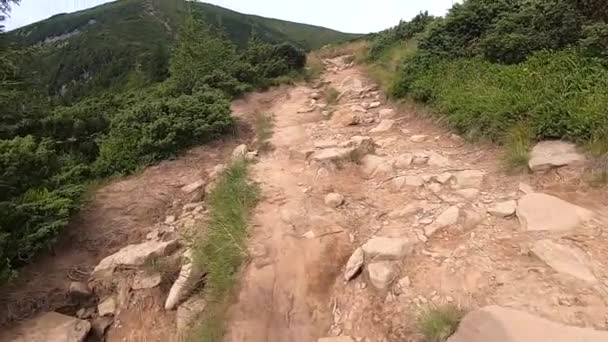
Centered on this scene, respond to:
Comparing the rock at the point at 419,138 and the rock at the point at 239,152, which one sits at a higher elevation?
the rock at the point at 419,138

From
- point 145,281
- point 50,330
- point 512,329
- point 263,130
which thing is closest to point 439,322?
point 512,329

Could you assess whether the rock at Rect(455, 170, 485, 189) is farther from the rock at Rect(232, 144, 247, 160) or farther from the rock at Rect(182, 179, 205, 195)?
the rock at Rect(182, 179, 205, 195)

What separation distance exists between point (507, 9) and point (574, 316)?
24.0 feet

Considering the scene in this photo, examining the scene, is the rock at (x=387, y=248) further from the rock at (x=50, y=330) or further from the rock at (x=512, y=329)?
the rock at (x=50, y=330)

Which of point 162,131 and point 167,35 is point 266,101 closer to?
point 162,131

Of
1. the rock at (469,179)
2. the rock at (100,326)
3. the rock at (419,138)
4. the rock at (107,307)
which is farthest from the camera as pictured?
the rock at (419,138)

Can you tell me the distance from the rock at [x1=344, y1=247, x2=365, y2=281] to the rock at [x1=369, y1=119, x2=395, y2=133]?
3.77m

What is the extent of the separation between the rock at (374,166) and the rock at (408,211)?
101cm

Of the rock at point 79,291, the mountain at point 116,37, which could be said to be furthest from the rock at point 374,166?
the mountain at point 116,37

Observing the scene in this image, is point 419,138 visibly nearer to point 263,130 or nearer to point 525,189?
point 525,189

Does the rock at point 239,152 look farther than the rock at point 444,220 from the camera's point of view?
Yes

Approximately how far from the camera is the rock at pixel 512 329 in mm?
2635

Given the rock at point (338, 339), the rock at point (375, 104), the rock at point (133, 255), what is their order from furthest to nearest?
1. the rock at point (375, 104)
2. the rock at point (133, 255)
3. the rock at point (338, 339)

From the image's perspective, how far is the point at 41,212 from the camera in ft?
16.6
